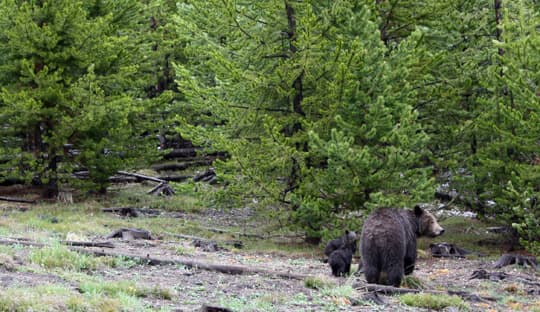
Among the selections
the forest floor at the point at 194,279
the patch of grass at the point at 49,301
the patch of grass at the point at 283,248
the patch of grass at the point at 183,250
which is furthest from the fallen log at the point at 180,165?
the patch of grass at the point at 49,301

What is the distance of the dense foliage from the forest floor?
1539mm

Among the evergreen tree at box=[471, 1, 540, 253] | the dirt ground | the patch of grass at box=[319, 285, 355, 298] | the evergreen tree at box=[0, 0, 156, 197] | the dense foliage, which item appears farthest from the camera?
the evergreen tree at box=[0, 0, 156, 197]

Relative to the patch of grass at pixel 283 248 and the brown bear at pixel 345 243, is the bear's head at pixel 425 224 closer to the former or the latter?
the brown bear at pixel 345 243

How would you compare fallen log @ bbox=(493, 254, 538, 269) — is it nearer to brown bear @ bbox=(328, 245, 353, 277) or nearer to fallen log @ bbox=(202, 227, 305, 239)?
brown bear @ bbox=(328, 245, 353, 277)

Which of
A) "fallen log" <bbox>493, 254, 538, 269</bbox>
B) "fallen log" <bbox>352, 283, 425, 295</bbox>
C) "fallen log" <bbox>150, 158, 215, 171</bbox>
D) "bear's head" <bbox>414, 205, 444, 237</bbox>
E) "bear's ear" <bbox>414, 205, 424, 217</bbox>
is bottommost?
"fallen log" <bbox>493, 254, 538, 269</bbox>

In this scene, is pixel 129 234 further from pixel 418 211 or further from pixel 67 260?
pixel 418 211

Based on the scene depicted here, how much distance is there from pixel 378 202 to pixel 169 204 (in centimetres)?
911

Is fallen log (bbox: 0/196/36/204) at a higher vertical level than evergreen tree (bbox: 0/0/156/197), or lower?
lower

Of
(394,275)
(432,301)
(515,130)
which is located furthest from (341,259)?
(515,130)

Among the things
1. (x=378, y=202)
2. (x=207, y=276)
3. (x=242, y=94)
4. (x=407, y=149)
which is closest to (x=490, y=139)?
(x=407, y=149)

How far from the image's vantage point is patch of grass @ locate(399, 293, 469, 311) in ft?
29.6

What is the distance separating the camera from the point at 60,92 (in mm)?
18891

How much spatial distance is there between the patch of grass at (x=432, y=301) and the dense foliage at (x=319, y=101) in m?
4.82

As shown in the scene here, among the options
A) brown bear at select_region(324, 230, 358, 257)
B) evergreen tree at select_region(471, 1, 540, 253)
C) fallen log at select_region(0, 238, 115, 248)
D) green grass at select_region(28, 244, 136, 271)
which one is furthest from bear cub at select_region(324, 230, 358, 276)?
evergreen tree at select_region(471, 1, 540, 253)
